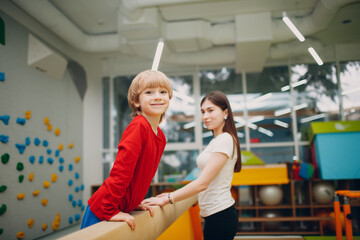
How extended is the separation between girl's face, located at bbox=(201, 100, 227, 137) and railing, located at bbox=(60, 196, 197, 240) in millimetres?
449

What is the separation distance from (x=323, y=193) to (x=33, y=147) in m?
4.24

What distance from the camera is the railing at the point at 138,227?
711 mm

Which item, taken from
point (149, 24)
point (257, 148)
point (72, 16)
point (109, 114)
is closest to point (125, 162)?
point (149, 24)

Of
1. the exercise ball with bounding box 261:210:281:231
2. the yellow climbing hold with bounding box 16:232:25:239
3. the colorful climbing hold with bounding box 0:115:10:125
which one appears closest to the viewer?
the colorful climbing hold with bounding box 0:115:10:125

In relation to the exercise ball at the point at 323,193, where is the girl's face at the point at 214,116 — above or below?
above

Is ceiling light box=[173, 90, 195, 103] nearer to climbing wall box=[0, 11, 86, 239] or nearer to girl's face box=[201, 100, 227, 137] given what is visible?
climbing wall box=[0, 11, 86, 239]

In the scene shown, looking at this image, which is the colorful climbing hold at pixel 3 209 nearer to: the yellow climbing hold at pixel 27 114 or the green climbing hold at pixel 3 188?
the green climbing hold at pixel 3 188

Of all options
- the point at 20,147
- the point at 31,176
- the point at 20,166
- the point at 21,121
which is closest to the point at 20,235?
the point at 31,176

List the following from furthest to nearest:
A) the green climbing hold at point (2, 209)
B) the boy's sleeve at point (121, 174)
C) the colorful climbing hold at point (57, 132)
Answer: the colorful climbing hold at point (57, 132) < the green climbing hold at point (2, 209) < the boy's sleeve at point (121, 174)

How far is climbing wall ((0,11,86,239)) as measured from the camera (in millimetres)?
3629

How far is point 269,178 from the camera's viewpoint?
4.27m

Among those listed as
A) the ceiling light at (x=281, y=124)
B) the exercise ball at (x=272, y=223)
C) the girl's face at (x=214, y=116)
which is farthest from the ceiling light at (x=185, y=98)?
the girl's face at (x=214, y=116)

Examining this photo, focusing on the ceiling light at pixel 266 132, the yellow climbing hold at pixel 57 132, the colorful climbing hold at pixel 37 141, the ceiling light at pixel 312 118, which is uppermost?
the ceiling light at pixel 312 118

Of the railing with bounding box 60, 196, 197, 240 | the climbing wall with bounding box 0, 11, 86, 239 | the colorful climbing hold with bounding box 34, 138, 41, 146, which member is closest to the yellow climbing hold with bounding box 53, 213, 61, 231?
the climbing wall with bounding box 0, 11, 86, 239
